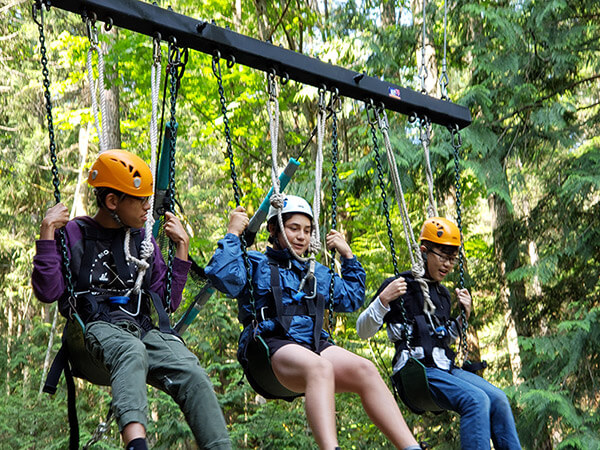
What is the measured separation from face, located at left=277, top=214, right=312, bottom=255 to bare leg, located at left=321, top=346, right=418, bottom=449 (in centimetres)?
64

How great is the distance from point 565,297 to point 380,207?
7.90ft

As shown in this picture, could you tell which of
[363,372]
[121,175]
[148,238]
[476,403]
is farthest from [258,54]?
[476,403]

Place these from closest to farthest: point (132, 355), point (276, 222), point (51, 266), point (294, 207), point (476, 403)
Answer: point (132, 355)
point (51, 266)
point (476, 403)
point (294, 207)
point (276, 222)

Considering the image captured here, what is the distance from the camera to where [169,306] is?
10.6 ft

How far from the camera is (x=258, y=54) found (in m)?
3.74

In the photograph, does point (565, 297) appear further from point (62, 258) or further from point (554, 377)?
point (62, 258)

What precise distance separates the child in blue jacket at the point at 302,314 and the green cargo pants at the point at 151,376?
1.47 ft

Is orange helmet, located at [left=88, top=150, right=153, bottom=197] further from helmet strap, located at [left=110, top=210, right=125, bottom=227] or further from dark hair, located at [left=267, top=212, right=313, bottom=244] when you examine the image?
dark hair, located at [left=267, top=212, right=313, bottom=244]

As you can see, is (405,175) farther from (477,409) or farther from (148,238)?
(148,238)

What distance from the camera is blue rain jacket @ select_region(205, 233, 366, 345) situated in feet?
10.8

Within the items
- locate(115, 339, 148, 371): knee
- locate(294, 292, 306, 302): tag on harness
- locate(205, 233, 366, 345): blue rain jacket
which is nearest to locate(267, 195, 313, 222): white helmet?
locate(205, 233, 366, 345): blue rain jacket

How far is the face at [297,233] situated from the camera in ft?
12.1

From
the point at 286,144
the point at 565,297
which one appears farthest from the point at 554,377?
the point at 286,144

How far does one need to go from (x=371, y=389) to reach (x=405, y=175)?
4246 millimetres
